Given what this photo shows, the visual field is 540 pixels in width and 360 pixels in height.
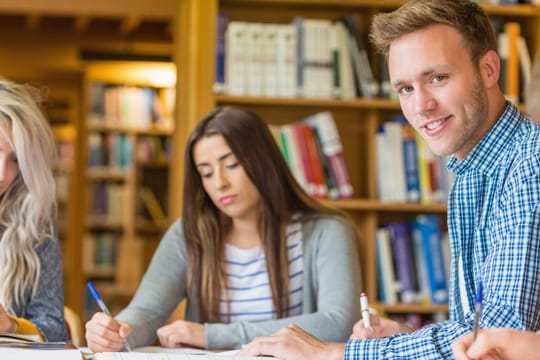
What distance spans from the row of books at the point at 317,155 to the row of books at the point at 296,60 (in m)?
0.14

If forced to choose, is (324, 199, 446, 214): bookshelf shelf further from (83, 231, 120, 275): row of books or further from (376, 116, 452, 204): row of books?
(83, 231, 120, 275): row of books

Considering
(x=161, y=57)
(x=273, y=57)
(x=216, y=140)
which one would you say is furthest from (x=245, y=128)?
(x=161, y=57)

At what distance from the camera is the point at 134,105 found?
7.22 m

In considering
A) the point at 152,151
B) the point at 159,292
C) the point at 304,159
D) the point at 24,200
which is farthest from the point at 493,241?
the point at 152,151

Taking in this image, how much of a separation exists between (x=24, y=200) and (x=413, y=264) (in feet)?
6.71

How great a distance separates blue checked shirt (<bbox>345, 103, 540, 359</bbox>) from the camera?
1369mm

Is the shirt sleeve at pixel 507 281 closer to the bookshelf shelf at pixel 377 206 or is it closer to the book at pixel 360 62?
the bookshelf shelf at pixel 377 206

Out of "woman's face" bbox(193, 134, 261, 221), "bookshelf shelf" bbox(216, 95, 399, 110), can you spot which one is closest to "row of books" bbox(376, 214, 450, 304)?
"bookshelf shelf" bbox(216, 95, 399, 110)

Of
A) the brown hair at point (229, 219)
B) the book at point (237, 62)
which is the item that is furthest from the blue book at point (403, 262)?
the brown hair at point (229, 219)

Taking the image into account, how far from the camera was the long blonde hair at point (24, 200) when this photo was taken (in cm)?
215

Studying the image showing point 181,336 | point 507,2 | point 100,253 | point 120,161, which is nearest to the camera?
point 181,336

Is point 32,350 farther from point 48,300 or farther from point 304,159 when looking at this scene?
point 304,159

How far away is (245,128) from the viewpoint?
2475 millimetres

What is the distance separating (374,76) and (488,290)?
8.54 feet
